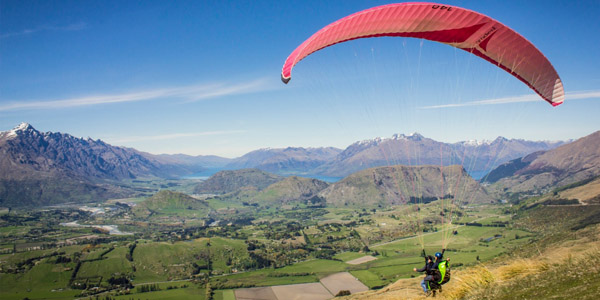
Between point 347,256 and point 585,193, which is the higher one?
point 585,193

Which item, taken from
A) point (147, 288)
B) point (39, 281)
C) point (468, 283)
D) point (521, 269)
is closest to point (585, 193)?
point (521, 269)

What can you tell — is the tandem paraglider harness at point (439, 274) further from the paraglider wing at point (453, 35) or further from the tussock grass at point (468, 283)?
the paraglider wing at point (453, 35)

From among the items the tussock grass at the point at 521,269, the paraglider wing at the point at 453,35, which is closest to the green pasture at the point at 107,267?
the paraglider wing at the point at 453,35

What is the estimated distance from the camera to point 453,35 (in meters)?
16.4

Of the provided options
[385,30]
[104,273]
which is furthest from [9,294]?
[385,30]

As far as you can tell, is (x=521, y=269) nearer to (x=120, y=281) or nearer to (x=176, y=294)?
(x=176, y=294)

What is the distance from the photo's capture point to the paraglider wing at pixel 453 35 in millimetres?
14117

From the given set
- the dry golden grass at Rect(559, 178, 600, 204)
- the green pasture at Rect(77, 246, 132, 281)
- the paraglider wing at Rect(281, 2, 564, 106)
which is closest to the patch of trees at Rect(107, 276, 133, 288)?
the green pasture at Rect(77, 246, 132, 281)

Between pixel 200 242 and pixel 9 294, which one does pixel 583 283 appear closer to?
pixel 9 294

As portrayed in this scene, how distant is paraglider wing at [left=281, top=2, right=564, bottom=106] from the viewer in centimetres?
1412

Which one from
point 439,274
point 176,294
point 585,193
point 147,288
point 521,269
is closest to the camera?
point 439,274

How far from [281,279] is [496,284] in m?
84.1

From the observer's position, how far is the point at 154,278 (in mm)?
99562

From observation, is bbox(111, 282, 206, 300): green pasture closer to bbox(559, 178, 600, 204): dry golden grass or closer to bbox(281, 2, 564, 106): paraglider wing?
bbox(281, 2, 564, 106): paraglider wing
